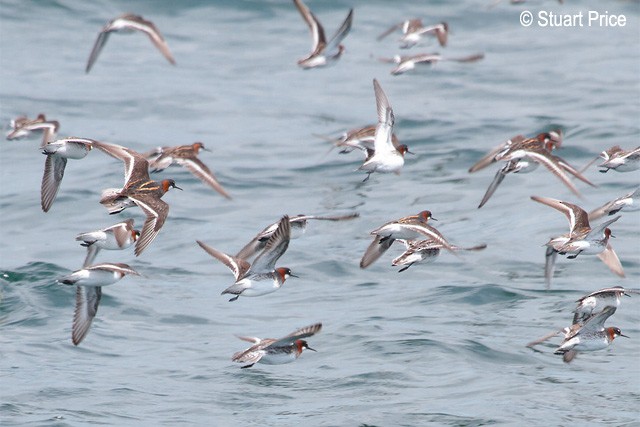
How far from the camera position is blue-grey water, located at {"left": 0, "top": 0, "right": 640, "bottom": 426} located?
15.3 m

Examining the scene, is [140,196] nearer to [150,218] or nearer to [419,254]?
[150,218]

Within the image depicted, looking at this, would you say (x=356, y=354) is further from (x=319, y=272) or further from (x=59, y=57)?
(x=59, y=57)

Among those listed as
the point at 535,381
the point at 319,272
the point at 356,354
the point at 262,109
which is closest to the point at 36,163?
the point at 262,109

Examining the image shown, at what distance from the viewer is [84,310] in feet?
49.2

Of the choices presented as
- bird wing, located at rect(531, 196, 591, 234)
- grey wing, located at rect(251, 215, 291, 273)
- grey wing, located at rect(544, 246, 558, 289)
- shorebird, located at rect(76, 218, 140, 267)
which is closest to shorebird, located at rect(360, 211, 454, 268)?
grey wing, located at rect(251, 215, 291, 273)

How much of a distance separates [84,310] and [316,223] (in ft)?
27.6

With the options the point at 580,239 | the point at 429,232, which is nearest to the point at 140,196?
the point at 429,232

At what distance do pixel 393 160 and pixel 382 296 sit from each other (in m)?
3.80

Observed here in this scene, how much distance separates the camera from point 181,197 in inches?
962

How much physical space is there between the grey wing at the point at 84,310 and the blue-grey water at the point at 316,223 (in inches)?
31.5

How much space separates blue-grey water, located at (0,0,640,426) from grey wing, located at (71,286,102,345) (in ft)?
2.62

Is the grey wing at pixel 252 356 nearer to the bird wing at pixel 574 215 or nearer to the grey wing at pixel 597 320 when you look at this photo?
the grey wing at pixel 597 320

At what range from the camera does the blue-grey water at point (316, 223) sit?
1532 cm

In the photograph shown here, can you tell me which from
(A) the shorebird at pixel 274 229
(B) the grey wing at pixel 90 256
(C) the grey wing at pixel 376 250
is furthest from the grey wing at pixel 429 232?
(B) the grey wing at pixel 90 256
